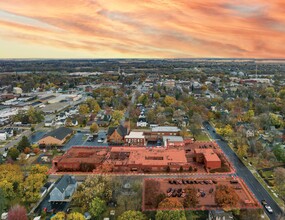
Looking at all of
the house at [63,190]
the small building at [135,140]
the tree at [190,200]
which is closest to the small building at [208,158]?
the tree at [190,200]

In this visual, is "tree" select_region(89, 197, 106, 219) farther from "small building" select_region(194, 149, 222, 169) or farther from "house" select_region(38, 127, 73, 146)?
"house" select_region(38, 127, 73, 146)

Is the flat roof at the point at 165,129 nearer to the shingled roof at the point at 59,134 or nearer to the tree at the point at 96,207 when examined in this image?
the shingled roof at the point at 59,134

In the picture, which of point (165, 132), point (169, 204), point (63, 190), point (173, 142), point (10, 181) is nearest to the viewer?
point (169, 204)

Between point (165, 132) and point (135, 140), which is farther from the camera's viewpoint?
point (165, 132)

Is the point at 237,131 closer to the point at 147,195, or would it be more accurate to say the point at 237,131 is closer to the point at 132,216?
the point at 147,195

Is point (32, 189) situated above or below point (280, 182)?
below

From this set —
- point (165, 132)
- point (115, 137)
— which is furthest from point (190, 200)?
point (165, 132)

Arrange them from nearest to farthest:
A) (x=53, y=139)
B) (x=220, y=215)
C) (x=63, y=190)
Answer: (x=220, y=215) → (x=63, y=190) → (x=53, y=139)

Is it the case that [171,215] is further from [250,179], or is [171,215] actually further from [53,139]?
[53,139]
